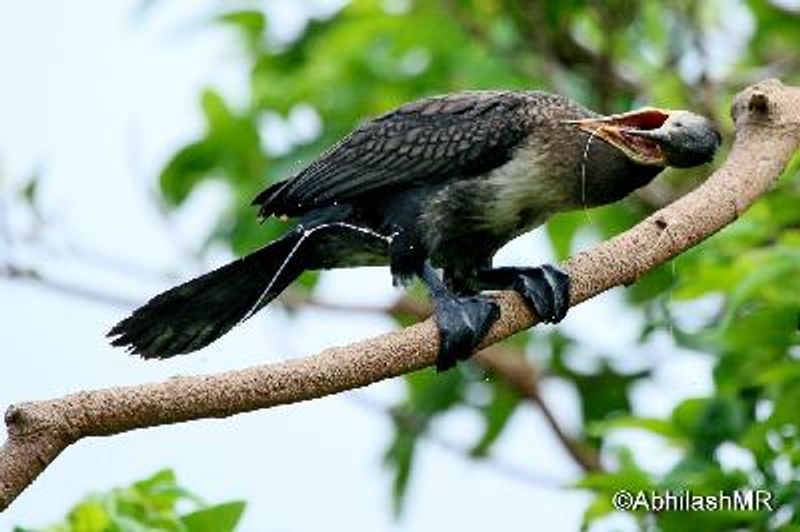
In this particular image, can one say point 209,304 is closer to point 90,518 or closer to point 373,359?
point 90,518

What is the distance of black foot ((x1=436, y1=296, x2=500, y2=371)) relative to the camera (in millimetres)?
4414

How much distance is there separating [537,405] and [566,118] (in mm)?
1800

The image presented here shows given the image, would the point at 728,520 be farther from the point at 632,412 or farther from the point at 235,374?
the point at 632,412

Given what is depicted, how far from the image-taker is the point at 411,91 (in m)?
7.35

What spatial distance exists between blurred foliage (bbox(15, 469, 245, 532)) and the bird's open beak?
121cm

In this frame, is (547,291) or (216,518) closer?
(216,518)

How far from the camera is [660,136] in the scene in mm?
4750

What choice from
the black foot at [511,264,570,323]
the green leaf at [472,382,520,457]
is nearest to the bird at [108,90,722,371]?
the black foot at [511,264,570,323]

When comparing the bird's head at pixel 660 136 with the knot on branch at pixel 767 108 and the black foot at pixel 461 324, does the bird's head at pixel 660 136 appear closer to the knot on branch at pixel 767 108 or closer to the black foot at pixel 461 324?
the knot on branch at pixel 767 108

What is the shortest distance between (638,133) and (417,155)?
0.59 m

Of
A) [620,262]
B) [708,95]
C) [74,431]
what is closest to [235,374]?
[74,431]

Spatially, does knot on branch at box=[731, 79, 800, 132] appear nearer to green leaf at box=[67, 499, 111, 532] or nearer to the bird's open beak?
the bird's open beak

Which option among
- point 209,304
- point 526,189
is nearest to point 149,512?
point 209,304

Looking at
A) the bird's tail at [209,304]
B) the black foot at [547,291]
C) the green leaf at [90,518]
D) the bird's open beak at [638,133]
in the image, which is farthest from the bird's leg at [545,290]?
the green leaf at [90,518]
